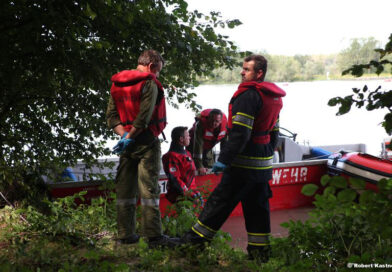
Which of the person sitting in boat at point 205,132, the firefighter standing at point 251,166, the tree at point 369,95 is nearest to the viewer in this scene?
the tree at point 369,95

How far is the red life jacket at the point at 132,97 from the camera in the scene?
365 cm

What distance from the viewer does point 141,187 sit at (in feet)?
12.5

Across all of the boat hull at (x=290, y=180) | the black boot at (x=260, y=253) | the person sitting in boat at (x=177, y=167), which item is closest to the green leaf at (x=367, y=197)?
the black boot at (x=260, y=253)

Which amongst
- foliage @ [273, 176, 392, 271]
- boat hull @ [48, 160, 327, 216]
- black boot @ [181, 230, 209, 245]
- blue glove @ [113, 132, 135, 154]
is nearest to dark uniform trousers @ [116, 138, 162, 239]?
blue glove @ [113, 132, 135, 154]

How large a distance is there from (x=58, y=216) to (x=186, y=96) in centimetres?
179

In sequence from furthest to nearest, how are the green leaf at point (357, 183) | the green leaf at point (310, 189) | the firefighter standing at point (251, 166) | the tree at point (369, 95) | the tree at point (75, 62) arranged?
the firefighter standing at point (251, 166), the tree at point (75, 62), the tree at point (369, 95), the green leaf at point (310, 189), the green leaf at point (357, 183)

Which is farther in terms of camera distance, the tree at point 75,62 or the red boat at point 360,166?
the red boat at point 360,166

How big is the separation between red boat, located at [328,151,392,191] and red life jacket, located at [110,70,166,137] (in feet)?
15.2

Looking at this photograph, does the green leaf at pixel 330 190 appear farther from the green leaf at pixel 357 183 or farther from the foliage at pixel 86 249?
the foliage at pixel 86 249

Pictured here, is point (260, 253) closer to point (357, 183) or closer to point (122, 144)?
point (122, 144)

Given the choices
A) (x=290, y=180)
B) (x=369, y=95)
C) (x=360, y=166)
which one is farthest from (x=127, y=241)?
(x=360, y=166)

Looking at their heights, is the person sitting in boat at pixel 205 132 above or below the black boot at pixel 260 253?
above

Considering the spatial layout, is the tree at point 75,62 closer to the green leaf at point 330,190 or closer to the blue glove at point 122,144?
the blue glove at point 122,144

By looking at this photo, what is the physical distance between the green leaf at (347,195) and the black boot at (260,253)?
7.54 feet
